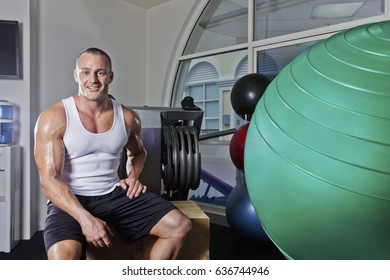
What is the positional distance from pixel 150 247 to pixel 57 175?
0.44 m

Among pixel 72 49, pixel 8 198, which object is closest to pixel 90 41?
A: pixel 72 49

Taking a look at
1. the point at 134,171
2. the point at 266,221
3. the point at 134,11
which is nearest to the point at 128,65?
the point at 134,11

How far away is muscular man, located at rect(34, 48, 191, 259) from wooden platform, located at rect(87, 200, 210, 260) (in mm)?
85

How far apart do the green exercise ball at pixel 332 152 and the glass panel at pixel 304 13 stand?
1.48 m

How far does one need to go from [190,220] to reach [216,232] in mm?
1172

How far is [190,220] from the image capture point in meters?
1.19

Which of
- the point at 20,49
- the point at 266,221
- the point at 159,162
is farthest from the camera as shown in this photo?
the point at 20,49

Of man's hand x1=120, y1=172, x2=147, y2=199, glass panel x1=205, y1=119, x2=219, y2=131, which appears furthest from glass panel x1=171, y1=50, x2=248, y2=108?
man's hand x1=120, y1=172, x2=147, y2=199

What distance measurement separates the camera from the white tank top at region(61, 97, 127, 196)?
1055mm

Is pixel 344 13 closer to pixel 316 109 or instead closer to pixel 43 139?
pixel 316 109

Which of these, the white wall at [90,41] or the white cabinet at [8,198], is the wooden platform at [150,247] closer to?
the white cabinet at [8,198]

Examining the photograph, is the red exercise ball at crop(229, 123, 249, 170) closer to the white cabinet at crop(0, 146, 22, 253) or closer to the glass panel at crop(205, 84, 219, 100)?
the glass panel at crop(205, 84, 219, 100)

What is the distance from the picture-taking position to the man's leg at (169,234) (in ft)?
3.55

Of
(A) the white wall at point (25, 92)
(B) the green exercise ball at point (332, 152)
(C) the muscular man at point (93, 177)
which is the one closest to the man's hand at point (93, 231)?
(C) the muscular man at point (93, 177)
